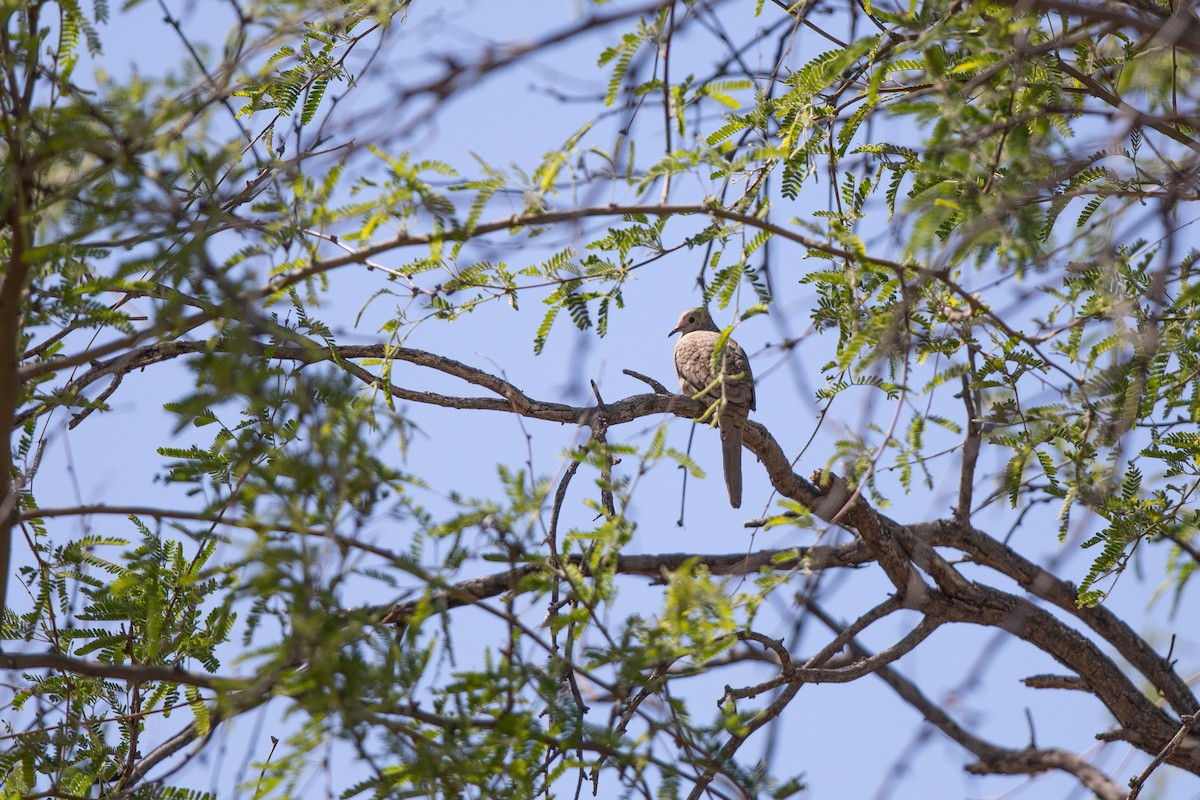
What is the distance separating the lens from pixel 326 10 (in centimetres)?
306

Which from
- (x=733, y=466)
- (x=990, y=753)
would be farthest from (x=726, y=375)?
(x=990, y=753)

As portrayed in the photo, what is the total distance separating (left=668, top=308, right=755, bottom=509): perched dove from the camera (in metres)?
→ 6.04

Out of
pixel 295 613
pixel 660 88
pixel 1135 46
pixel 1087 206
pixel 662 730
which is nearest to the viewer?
pixel 295 613

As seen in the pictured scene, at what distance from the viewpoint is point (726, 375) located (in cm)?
600

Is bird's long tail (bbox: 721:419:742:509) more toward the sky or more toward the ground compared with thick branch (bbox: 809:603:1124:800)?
more toward the sky

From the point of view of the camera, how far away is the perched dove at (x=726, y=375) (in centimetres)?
604

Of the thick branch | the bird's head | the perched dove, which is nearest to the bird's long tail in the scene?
the perched dove

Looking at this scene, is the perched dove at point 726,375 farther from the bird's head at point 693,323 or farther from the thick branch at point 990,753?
the thick branch at point 990,753

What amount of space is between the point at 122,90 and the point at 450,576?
4.81 feet

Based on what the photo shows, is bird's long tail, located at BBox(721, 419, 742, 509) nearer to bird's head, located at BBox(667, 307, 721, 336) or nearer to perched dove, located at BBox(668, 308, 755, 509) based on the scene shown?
perched dove, located at BBox(668, 308, 755, 509)

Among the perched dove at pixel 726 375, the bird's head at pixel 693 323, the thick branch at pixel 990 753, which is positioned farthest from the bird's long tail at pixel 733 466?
the bird's head at pixel 693 323

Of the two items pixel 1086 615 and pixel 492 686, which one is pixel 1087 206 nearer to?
pixel 1086 615

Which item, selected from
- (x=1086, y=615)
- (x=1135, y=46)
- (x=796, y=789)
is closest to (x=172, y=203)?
(x=796, y=789)

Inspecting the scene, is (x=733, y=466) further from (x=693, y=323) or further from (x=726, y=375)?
(x=693, y=323)
